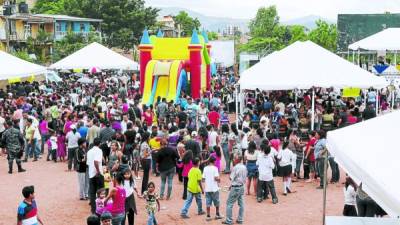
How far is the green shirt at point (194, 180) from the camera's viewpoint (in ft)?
36.1

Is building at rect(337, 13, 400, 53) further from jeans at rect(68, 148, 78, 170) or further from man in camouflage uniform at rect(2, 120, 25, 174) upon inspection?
man in camouflage uniform at rect(2, 120, 25, 174)

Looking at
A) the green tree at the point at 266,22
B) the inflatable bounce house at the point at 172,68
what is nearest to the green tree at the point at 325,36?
the green tree at the point at 266,22

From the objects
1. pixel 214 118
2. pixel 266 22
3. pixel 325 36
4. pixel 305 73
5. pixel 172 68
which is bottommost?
pixel 214 118

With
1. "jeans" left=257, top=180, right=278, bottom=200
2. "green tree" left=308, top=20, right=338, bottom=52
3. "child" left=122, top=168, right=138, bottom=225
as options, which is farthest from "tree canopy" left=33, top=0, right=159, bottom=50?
"child" left=122, top=168, right=138, bottom=225

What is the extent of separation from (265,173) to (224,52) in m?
34.5

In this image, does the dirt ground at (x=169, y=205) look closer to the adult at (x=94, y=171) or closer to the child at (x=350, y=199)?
the adult at (x=94, y=171)

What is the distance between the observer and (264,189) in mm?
12438

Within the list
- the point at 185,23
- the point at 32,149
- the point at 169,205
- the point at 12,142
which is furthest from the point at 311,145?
the point at 185,23

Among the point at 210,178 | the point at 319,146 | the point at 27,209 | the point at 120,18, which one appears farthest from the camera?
the point at 120,18

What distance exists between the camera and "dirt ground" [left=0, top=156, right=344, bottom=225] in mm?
11273

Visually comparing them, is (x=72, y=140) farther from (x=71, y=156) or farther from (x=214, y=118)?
(x=214, y=118)

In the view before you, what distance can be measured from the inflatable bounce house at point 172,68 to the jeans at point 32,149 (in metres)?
8.36

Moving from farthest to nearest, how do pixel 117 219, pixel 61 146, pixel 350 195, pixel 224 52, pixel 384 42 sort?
pixel 224 52 < pixel 384 42 < pixel 61 146 < pixel 350 195 < pixel 117 219

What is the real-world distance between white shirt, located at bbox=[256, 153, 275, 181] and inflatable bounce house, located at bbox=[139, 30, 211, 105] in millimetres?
13188
